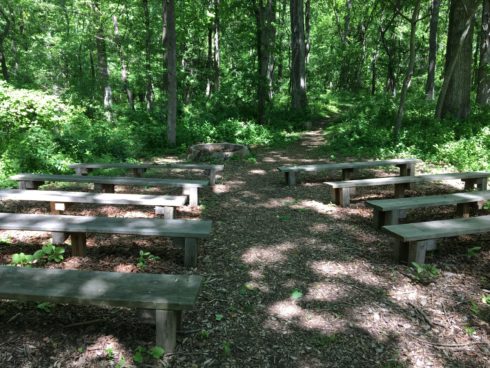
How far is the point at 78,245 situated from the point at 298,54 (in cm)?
1659

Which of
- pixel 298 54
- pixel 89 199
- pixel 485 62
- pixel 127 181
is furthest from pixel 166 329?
pixel 298 54

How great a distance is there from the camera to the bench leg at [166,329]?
269 centimetres

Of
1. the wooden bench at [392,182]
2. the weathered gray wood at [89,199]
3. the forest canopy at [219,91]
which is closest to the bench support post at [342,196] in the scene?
the wooden bench at [392,182]

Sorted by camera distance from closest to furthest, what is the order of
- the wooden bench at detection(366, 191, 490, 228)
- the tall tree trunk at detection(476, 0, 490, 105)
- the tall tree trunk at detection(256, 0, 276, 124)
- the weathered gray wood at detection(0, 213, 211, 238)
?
the weathered gray wood at detection(0, 213, 211, 238) → the wooden bench at detection(366, 191, 490, 228) → the tall tree trunk at detection(476, 0, 490, 105) → the tall tree trunk at detection(256, 0, 276, 124)

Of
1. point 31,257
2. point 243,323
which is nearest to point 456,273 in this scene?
point 243,323

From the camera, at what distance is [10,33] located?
24172mm

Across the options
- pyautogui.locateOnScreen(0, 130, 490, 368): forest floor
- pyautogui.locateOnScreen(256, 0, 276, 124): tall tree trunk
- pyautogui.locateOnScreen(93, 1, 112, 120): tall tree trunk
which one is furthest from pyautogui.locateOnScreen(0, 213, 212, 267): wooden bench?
pyautogui.locateOnScreen(93, 1, 112, 120): tall tree trunk

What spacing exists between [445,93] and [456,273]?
28.9 feet

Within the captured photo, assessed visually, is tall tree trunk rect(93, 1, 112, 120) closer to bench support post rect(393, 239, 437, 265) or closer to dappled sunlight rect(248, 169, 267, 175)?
dappled sunlight rect(248, 169, 267, 175)

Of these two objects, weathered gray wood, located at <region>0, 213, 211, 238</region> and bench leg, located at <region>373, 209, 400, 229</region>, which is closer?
weathered gray wood, located at <region>0, 213, 211, 238</region>

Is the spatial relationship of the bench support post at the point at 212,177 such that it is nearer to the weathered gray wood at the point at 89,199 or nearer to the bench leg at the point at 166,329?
the weathered gray wood at the point at 89,199

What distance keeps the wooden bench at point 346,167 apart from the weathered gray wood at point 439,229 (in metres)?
3.55

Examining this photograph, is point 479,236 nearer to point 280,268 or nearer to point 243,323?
point 280,268

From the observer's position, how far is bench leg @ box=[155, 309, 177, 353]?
2.69 m
